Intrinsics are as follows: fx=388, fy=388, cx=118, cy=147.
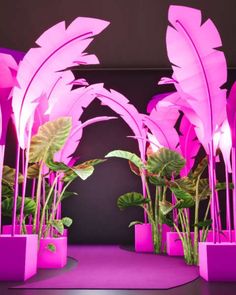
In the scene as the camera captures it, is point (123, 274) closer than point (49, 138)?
Yes

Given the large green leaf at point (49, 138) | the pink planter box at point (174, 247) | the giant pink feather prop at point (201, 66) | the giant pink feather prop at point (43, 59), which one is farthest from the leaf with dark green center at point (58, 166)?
the pink planter box at point (174, 247)

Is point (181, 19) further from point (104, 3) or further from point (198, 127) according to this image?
point (104, 3)

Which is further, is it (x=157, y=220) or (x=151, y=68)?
(x=151, y=68)

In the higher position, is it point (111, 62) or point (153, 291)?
point (111, 62)

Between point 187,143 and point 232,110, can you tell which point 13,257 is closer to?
point 232,110

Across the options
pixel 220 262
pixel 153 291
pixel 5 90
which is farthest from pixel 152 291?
pixel 5 90

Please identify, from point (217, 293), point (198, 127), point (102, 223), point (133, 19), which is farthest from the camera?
point (102, 223)

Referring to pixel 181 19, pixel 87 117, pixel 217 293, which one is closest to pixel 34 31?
pixel 87 117

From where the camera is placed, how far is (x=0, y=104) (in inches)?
111

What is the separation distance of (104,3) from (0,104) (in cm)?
239

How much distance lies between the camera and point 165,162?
3.34m

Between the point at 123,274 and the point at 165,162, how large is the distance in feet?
3.27

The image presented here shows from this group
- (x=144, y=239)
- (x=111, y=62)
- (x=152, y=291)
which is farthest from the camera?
(x=111, y=62)

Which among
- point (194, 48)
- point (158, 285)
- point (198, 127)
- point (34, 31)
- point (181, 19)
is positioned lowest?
point (158, 285)
